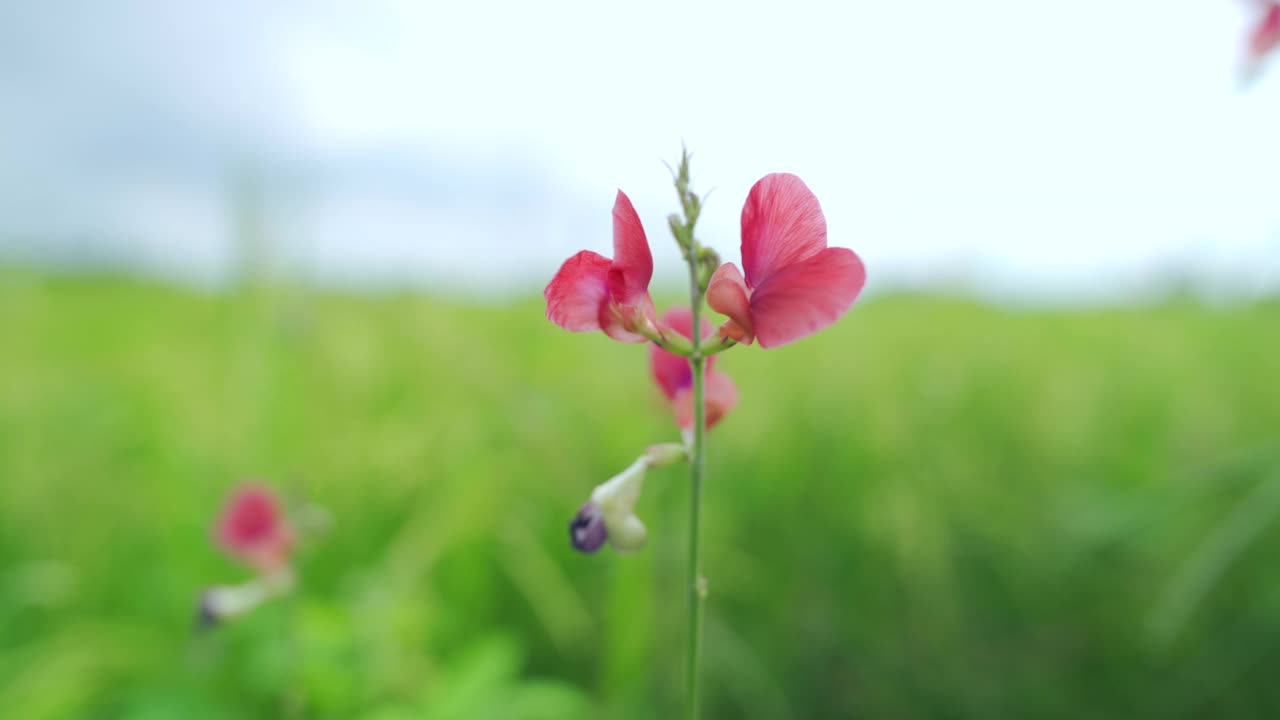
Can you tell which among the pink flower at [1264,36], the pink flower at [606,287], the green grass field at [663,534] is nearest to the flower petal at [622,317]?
the pink flower at [606,287]

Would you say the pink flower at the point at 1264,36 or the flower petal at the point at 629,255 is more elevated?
the pink flower at the point at 1264,36

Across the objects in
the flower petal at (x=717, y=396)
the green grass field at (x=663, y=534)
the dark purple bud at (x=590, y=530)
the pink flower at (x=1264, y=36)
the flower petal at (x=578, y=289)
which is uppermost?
the pink flower at (x=1264, y=36)

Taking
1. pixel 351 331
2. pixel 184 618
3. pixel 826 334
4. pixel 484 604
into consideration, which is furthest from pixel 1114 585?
pixel 351 331

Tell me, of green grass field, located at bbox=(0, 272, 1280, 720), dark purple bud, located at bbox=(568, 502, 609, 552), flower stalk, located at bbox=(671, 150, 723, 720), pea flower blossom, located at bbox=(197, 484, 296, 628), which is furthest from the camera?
green grass field, located at bbox=(0, 272, 1280, 720)

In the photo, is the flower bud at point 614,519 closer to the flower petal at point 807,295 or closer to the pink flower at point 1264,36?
the flower petal at point 807,295

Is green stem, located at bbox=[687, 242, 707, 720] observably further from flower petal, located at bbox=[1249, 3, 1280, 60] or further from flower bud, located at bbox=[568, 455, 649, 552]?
flower petal, located at bbox=[1249, 3, 1280, 60]

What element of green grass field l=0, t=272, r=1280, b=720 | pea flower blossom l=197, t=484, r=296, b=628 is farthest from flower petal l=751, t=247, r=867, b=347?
pea flower blossom l=197, t=484, r=296, b=628
